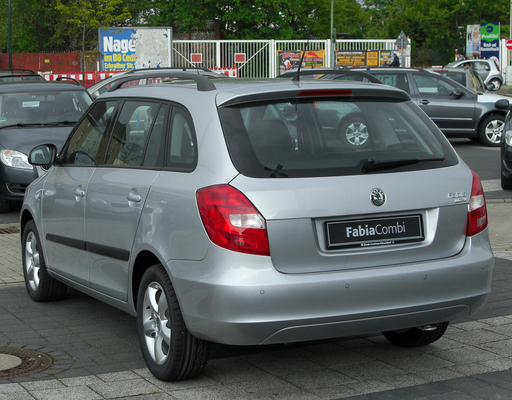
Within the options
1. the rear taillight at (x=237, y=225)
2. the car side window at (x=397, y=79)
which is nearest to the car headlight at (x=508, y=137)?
the car side window at (x=397, y=79)

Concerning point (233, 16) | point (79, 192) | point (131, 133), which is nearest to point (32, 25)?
point (233, 16)

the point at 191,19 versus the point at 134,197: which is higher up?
the point at 191,19

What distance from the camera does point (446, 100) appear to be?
1909cm

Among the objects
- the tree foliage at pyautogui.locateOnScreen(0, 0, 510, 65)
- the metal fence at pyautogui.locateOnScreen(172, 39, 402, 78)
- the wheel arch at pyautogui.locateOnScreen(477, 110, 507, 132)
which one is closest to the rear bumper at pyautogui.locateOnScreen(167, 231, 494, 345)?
the wheel arch at pyautogui.locateOnScreen(477, 110, 507, 132)

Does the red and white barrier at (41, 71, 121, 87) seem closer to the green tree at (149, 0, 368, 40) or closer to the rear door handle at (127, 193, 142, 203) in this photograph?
the rear door handle at (127, 193, 142, 203)

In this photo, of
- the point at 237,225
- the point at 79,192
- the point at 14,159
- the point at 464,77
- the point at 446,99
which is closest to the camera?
the point at 237,225

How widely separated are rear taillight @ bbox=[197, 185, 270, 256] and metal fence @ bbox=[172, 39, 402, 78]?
33.3 metres

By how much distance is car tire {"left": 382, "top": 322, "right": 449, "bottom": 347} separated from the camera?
482cm

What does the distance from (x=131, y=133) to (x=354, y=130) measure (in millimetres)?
1426

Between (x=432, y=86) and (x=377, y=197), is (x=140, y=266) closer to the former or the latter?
(x=377, y=197)

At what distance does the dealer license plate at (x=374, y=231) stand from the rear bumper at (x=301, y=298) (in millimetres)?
137

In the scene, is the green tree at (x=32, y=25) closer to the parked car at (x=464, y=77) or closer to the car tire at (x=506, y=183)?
the parked car at (x=464, y=77)

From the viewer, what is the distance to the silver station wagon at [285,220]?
12.4ft

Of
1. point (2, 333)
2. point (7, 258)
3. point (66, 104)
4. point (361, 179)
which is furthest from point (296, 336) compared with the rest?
point (66, 104)
